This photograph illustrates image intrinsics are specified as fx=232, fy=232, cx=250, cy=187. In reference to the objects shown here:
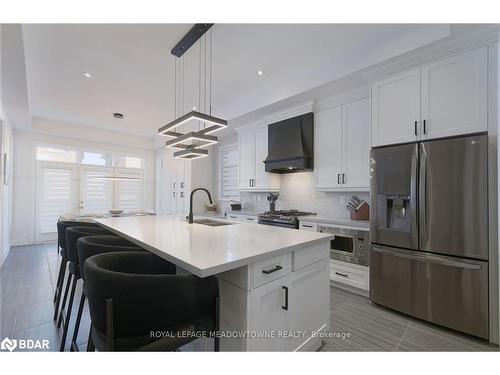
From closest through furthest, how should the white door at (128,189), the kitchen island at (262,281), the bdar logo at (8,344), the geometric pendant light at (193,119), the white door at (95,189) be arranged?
1. the kitchen island at (262,281)
2. the bdar logo at (8,344)
3. the geometric pendant light at (193,119)
4. the white door at (95,189)
5. the white door at (128,189)

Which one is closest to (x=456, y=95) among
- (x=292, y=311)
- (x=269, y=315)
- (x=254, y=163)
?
(x=292, y=311)

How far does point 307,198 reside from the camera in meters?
3.95

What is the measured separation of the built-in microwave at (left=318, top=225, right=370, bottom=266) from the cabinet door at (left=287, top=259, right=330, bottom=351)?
889mm

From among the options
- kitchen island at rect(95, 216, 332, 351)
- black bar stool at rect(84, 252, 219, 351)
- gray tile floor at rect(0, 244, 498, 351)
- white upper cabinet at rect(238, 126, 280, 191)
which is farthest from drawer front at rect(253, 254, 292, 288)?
white upper cabinet at rect(238, 126, 280, 191)

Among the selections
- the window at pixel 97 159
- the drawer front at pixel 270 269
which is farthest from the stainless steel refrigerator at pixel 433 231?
the window at pixel 97 159

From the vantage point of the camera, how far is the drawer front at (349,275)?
2.69 metres

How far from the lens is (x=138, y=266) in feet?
4.70

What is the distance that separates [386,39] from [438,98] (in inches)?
31.8

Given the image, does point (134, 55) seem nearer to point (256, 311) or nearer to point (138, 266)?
point (138, 266)

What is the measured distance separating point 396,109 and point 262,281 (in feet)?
7.45

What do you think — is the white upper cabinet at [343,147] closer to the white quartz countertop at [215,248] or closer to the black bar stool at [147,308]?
the white quartz countertop at [215,248]

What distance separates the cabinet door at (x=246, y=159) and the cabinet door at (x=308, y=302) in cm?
294

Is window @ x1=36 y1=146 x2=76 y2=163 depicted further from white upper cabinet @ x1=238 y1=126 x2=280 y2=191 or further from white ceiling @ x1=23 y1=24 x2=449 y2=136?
white upper cabinet @ x1=238 y1=126 x2=280 y2=191
